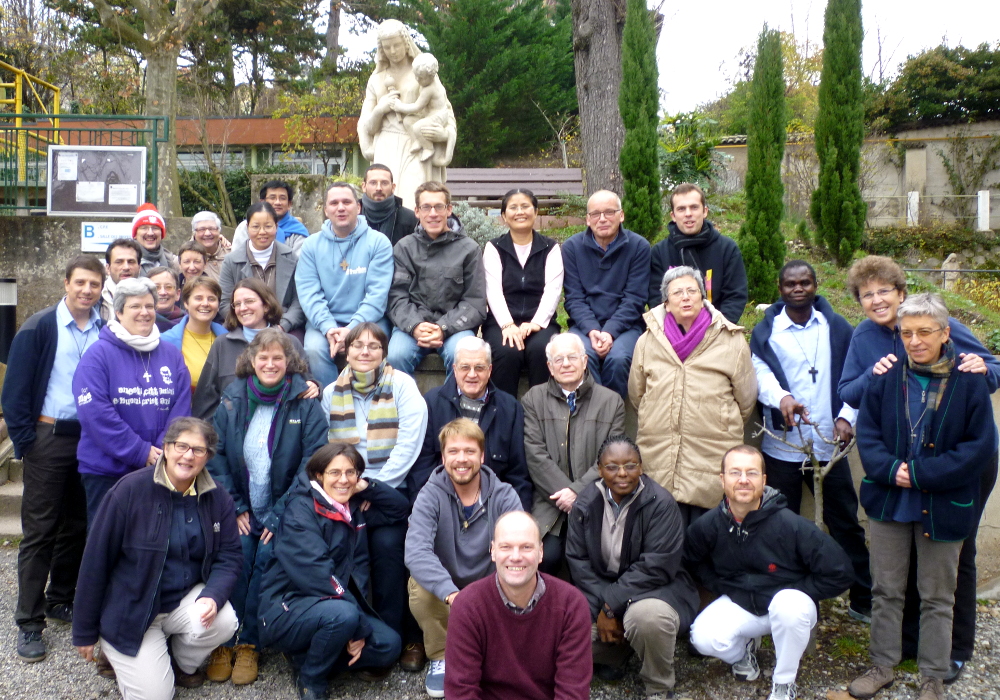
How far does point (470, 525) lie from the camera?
3971 mm

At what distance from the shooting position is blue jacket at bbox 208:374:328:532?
4090 millimetres

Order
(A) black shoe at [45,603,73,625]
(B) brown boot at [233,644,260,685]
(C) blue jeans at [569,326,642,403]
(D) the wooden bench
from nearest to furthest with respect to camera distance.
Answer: (B) brown boot at [233,644,260,685]
(A) black shoe at [45,603,73,625]
(C) blue jeans at [569,326,642,403]
(D) the wooden bench

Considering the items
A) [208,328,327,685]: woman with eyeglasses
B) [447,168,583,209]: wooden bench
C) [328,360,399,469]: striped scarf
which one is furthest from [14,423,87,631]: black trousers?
[447,168,583,209]: wooden bench

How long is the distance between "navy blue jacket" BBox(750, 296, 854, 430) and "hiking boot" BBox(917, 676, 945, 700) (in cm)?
136

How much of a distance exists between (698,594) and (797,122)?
14402 millimetres

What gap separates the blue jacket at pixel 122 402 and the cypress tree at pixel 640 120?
714 centimetres

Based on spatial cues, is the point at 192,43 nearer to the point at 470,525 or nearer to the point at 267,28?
the point at 267,28

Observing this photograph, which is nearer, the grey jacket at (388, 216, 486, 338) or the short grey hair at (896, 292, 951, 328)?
the short grey hair at (896, 292, 951, 328)

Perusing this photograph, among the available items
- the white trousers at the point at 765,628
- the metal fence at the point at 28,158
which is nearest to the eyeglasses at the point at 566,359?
the white trousers at the point at 765,628

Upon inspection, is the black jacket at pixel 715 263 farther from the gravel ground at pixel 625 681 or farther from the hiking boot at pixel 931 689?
the hiking boot at pixel 931 689

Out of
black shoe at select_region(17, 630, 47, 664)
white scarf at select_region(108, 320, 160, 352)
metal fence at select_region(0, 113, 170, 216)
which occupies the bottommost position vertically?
black shoe at select_region(17, 630, 47, 664)

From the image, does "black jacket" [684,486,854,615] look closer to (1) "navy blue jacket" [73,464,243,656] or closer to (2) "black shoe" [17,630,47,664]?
(1) "navy blue jacket" [73,464,243,656]

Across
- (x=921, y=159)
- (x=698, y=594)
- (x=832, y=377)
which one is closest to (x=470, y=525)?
(x=698, y=594)

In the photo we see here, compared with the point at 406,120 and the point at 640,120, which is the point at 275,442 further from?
the point at 640,120
